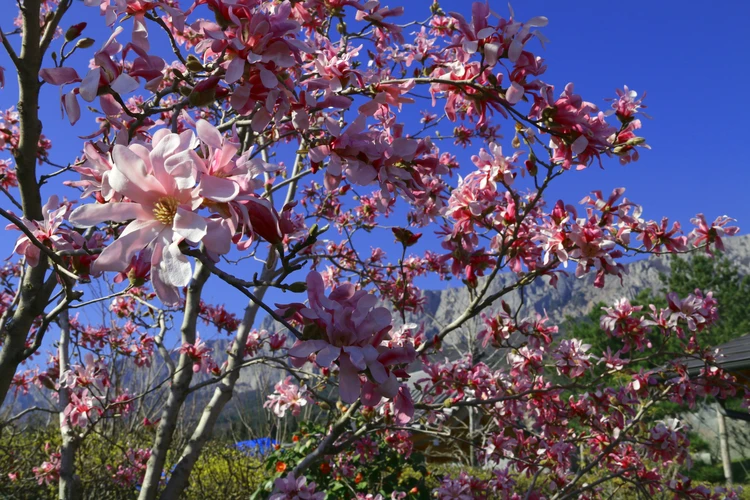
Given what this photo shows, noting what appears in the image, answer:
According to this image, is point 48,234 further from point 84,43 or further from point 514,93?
point 514,93

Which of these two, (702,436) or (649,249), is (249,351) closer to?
(649,249)

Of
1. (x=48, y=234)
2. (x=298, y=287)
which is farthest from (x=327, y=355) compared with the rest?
(x=48, y=234)

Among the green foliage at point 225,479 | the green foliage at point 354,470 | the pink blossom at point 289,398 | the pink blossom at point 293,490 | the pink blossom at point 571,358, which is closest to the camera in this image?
the pink blossom at point 293,490

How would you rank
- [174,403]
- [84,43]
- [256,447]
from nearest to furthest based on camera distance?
1. [84,43]
2. [174,403]
3. [256,447]

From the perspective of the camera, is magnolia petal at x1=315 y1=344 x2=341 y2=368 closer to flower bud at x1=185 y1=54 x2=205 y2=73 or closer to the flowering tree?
the flowering tree

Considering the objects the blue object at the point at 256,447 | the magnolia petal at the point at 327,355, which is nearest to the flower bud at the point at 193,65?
the magnolia petal at the point at 327,355

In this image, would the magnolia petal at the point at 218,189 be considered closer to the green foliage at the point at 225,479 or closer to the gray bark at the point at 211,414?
the gray bark at the point at 211,414

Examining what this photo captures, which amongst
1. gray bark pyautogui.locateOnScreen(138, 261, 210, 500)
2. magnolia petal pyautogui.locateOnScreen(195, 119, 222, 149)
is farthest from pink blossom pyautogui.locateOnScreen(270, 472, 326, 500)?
magnolia petal pyautogui.locateOnScreen(195, 119, 222, 149)

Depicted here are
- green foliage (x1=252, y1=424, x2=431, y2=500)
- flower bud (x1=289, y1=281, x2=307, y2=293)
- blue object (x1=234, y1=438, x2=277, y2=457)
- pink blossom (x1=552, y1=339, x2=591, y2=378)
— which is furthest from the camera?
blue object (x1=234, y1=438, x2=277, y2=457)

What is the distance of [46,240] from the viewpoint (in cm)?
121

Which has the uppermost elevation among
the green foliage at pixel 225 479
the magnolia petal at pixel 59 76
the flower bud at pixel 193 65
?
the flower bud at pixel 193 65

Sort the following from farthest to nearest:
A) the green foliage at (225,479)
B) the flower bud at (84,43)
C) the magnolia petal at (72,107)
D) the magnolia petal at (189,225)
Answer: the green foliage at (225,479), the flower bud at (84,43), the magnolia petal at (72,107), the magnolia petal at (189,225)

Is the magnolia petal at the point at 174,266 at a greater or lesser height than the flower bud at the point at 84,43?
lesser

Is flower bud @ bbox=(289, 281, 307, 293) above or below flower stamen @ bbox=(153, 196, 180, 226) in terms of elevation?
below
